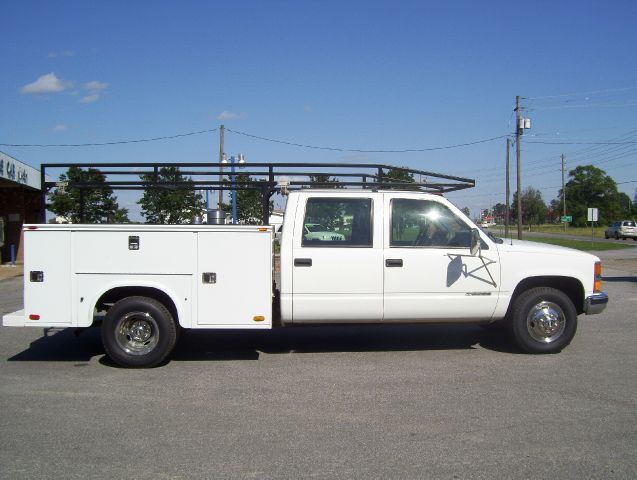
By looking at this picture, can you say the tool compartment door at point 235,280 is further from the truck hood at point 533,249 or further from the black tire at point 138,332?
the truck hood at point 533,249

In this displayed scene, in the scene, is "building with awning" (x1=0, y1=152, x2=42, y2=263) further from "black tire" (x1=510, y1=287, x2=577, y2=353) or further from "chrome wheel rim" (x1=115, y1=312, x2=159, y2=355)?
"black tire" (x1=510, y1=287, x2=577, y2=353)

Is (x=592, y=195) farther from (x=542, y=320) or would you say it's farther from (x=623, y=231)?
(x=542, y=320)

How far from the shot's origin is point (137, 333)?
650 cm

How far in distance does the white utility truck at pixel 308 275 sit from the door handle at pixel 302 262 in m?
0.01

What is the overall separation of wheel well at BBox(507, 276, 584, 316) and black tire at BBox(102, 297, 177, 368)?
4.08 metres

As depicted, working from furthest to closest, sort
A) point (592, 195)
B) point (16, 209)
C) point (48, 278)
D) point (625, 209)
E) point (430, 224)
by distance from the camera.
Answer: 1. point (625, 209)
2. point (592, 195)
3. point (16, 209)
4. point (430, 224)
5. point (48, 278)

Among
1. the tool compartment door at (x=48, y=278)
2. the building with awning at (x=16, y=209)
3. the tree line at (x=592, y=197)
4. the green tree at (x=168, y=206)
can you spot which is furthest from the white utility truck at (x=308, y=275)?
the tree line at (x=592, y=197)

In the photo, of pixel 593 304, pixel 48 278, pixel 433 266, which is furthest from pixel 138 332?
pixel 593 304

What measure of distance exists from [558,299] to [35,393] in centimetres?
584

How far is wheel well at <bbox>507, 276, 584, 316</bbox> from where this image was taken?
704 cm

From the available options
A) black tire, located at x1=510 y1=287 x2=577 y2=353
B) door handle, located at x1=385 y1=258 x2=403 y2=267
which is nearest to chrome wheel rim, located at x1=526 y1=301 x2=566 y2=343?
black tire, located at x1=510 y1=287 x2=577 y2=353

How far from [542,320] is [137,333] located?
475 cm

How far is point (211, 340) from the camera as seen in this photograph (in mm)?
8070

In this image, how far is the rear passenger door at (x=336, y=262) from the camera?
6539 millimetres
